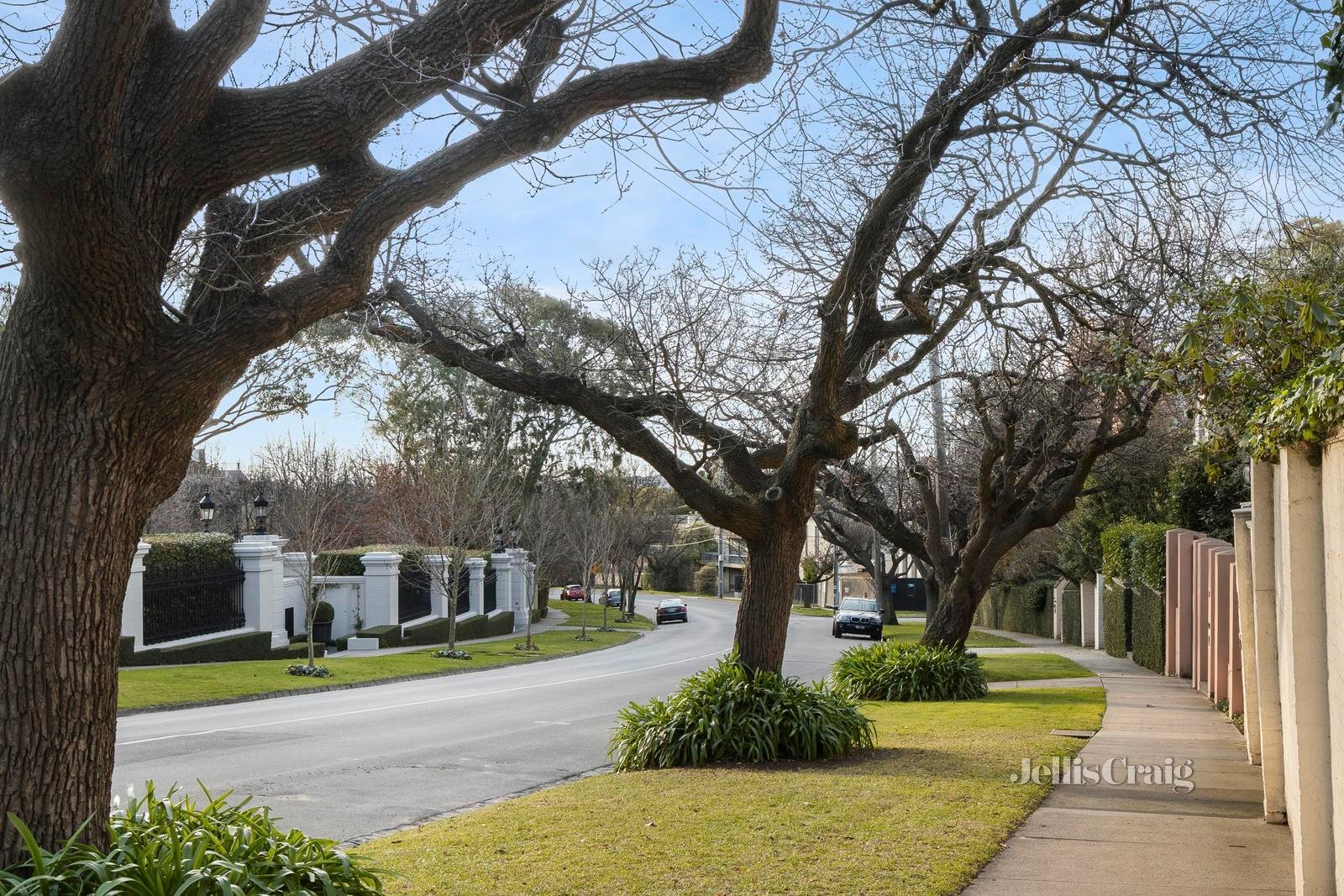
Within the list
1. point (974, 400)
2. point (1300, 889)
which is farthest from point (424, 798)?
point (974, 400)

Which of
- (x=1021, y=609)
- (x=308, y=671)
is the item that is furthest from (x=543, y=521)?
(x=1021, y=609)

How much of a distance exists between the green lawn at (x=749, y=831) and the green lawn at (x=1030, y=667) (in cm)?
1079

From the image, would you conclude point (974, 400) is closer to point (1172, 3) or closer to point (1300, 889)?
point (1172, 3)

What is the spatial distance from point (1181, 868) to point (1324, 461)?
2770 millimetres

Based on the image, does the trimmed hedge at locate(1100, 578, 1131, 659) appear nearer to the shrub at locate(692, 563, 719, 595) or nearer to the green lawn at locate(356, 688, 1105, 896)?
the green lawn at locate(356, 688, 1105, 896)

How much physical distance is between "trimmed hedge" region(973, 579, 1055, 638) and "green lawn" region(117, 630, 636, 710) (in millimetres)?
17030

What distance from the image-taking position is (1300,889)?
538 cm

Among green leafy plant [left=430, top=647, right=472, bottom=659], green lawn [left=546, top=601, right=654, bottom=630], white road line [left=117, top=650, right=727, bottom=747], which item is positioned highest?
white road line [left=117, top=650, right=727, bottom=747]

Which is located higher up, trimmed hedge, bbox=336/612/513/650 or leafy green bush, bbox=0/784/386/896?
leafy green bush, bbox=0/784/386/896

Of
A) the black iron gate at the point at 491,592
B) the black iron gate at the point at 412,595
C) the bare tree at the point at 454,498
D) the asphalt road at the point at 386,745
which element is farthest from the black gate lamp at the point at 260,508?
the black iron gate at the point at 491,592

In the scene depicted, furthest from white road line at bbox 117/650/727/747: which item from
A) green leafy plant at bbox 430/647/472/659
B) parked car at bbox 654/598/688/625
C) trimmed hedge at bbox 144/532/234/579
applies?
parked car at bbox 654/598/688/625

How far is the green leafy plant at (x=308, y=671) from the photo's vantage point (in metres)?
24.0

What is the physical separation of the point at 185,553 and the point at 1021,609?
101ft

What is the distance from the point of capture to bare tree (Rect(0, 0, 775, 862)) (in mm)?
4871
